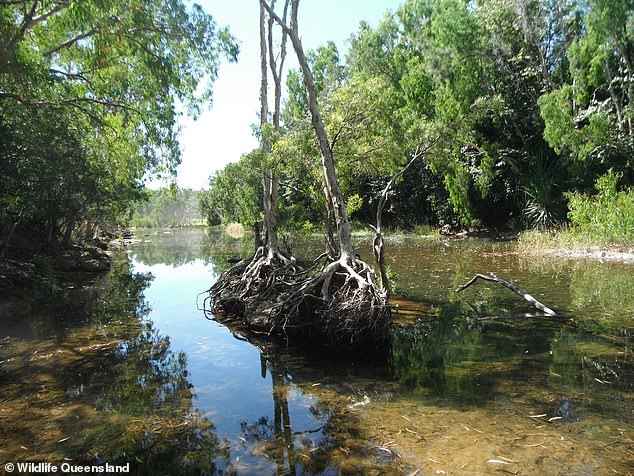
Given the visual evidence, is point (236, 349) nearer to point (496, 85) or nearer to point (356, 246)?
point (356, 246)

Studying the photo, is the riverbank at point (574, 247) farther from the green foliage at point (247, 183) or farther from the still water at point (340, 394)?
the green foliage at point (247, 183)

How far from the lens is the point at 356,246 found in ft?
90.4

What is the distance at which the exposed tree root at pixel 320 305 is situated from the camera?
27.2 feet

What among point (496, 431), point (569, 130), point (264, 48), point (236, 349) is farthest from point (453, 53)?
point (496, 431)

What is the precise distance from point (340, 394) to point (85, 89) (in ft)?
36.4

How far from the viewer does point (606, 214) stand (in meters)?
18.4

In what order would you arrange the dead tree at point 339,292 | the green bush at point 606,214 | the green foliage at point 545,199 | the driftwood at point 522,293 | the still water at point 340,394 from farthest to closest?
the green foliage at point 545,199, the green bush at point 606,214, the driftwood at point 522,293, the dead tree at point 339,292, the still water at point 340,394

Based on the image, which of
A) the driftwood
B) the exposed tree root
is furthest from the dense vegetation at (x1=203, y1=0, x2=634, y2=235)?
the driftwood

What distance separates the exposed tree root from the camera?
8.29m

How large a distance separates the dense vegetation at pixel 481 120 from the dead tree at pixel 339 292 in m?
1.93

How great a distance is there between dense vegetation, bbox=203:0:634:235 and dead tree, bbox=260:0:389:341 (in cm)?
193

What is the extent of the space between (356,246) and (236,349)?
62.1 feet

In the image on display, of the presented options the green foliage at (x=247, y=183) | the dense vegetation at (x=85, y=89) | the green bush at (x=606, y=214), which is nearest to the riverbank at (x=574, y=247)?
the green bush at (x=606, y=214)

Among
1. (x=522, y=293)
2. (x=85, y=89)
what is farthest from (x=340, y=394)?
(x=85, y=89)
